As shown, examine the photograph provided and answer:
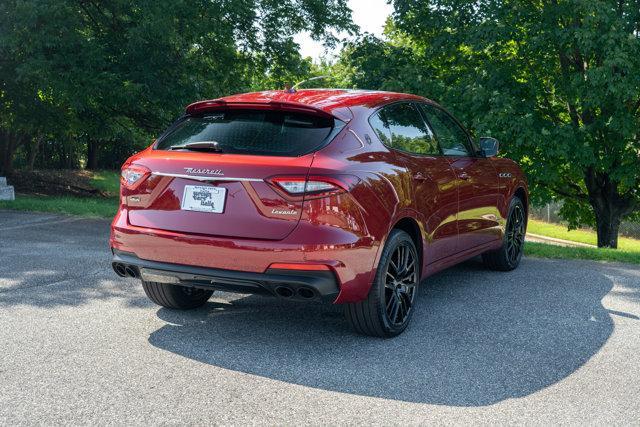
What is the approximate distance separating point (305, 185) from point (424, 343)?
1.42 m

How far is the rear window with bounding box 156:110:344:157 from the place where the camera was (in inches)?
177

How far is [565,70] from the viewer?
16.8m

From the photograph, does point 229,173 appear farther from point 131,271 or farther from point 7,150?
point 7,150

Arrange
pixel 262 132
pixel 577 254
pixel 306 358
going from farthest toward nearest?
pixel 577 254 < pixel 262 132 < pixel 306 358

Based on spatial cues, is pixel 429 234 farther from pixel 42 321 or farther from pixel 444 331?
pixel 42 321

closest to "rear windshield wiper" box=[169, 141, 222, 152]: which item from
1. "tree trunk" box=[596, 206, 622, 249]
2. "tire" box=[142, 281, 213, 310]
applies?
"tire" box=[142, 281, 213, 310]

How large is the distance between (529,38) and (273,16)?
22.0 ft

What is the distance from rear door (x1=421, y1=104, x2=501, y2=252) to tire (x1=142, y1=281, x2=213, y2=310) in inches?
90.5

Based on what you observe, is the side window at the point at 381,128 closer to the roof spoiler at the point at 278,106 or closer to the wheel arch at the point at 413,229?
the roof spoiler at the point at 278,106

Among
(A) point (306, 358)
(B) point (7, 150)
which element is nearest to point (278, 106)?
(A) point (306, 358)

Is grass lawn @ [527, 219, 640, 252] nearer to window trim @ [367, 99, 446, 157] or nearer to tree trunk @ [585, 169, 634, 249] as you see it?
tree trunk @ [585, 169, 634, 249]

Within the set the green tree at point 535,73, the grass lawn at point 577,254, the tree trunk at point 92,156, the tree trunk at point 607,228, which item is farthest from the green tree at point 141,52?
the tree trunk at point 92,156

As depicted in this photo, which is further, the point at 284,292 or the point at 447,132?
the point at 447,132

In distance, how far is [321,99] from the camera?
499 cm
